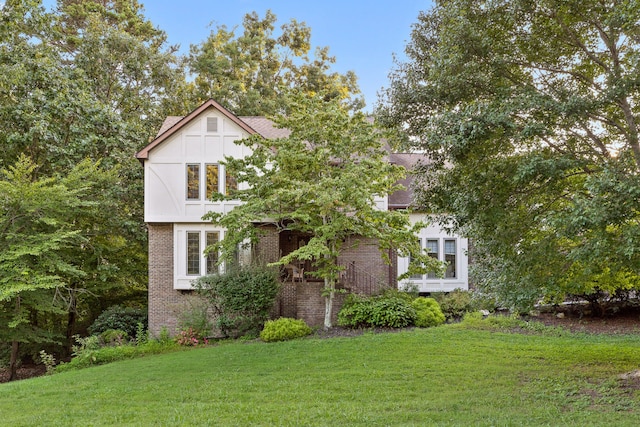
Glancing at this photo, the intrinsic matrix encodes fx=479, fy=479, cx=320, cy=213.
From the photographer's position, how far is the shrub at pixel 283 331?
1345 centimetres

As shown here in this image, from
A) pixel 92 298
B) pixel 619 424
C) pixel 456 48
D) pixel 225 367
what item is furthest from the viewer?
pixel 92 298

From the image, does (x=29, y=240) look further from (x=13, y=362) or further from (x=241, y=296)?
(x=241, y=296)

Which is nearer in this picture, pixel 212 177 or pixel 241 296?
pixel 241 296

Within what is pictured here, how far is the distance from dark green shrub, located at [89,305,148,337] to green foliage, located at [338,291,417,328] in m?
7.64

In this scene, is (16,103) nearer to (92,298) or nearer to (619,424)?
(92,298)

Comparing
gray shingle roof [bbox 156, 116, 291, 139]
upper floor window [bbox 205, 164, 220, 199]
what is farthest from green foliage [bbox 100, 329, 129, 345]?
gray shingle roof [bbox 156, 116, 291, 139]

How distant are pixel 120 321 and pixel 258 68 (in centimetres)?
1856

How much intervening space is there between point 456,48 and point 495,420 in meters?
5.60

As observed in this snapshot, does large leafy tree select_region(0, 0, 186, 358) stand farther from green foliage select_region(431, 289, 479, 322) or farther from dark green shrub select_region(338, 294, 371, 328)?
green foliage select_region(431, 289, 479, 322)

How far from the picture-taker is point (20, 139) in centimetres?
1638

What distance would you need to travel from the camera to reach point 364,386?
8406mm

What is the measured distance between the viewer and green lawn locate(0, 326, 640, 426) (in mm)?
6863

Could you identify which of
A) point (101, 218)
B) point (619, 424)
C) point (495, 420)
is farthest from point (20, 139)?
point (619, 424)

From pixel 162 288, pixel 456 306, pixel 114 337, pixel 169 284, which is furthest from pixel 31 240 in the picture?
pixel 456 306
